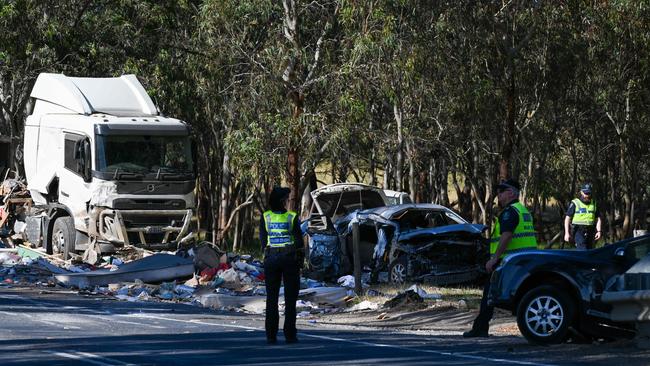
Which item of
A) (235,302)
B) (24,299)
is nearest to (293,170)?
(235,302)

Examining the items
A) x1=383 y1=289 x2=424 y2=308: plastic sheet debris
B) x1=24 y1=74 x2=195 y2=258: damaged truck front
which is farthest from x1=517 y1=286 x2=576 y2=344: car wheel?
x1=24 y1=74 x2=195 y2=258: damaged truck front

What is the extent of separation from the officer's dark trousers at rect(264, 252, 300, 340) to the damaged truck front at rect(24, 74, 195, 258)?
11.2 metres

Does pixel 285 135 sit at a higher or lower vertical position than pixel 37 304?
higher

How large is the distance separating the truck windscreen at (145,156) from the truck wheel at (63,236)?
5.49 ft

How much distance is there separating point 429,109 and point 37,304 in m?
19.8

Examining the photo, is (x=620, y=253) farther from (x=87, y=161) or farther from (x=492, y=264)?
(x=87, y=161)

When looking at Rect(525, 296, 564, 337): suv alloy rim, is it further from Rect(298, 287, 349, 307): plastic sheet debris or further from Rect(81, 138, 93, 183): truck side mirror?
Rect(81, 138, 93, 183): truck side mirror

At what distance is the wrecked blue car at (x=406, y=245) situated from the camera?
21.5 meters

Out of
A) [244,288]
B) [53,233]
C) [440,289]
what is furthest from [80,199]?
[440,289]

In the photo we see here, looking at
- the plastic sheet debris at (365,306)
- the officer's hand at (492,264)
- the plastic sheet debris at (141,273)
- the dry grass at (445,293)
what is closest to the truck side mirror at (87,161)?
the plastic sheet debris at (141,273)

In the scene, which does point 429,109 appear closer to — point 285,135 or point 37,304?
point 285,135

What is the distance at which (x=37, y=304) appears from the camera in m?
18.1

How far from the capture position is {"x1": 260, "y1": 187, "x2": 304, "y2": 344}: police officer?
12.9m

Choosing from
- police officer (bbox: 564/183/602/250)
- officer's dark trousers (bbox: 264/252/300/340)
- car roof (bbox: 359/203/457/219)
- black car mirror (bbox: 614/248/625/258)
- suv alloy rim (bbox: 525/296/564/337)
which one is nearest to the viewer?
suv alloy rim (bbox: 525/296/564/337)
